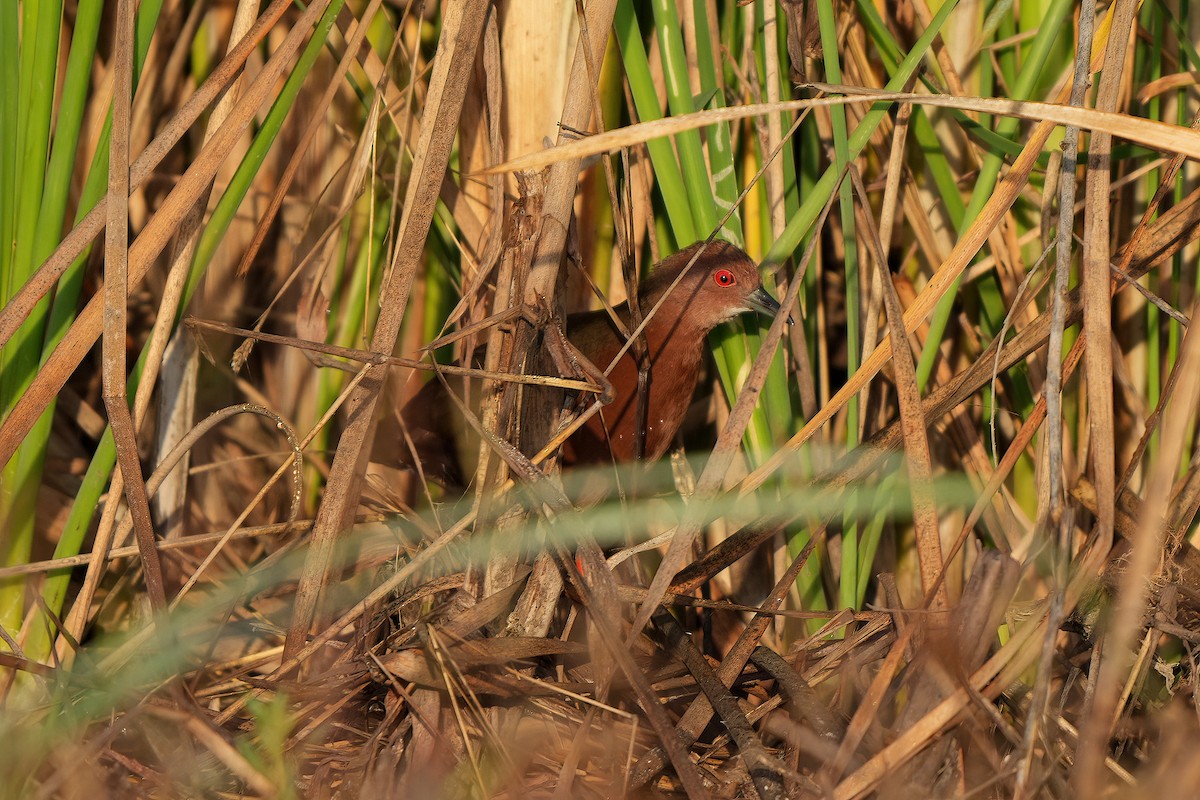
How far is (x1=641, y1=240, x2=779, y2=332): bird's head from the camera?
2.27m

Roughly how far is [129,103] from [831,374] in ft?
5.64

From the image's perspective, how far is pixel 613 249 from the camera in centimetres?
236

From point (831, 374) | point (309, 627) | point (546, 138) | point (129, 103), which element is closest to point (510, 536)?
point (309, 627)

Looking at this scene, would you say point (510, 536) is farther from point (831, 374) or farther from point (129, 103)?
point (831, 374)

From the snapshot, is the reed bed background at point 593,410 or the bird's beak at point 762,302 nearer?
the reed bed background at point 593,410

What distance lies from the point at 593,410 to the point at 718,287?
740mm

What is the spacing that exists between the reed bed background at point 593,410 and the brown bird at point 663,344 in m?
0.09

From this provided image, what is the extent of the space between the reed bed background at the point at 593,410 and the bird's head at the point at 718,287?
67 mm

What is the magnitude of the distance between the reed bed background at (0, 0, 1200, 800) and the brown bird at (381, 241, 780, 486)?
9 cm

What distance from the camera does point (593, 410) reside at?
66.7 inches

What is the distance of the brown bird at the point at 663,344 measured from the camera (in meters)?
2.30

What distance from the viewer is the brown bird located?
230 cm

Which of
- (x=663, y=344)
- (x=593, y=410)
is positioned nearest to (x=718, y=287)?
(x=663, y=344)

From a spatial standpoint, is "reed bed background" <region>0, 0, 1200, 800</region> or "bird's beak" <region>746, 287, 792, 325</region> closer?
"reed bed background" <region>0, 0, 1200, 800</region>
